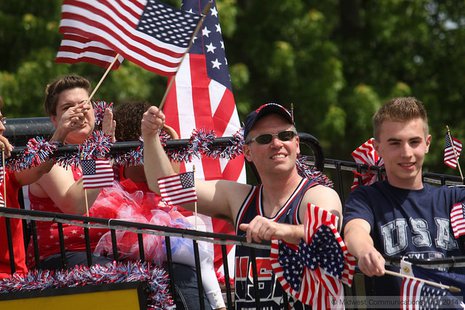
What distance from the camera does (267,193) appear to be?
5.20 meters

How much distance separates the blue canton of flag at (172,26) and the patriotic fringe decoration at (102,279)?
4.33ft

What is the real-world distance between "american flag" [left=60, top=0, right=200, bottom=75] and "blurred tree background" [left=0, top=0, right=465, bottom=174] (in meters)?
7.64

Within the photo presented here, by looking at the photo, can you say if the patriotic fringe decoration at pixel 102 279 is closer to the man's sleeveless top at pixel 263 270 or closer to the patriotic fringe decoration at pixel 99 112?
the man's sleeveless top at pixel 263 270

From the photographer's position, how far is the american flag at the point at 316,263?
4617 millimetres

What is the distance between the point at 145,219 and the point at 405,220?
5.00ft

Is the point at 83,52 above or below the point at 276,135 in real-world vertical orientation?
above


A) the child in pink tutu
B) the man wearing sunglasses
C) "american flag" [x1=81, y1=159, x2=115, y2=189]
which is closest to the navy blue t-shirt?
the man wearing sunglasses

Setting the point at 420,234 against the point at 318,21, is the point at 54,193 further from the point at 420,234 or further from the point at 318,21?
the point at 318,21

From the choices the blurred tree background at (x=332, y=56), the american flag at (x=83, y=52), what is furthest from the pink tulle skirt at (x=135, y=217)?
the blurred tree background at (x=332, y=56)

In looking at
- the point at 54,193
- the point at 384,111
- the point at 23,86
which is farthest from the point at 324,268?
the point at 23,86

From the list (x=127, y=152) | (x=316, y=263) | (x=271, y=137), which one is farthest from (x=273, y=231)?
(x=127, y=152)

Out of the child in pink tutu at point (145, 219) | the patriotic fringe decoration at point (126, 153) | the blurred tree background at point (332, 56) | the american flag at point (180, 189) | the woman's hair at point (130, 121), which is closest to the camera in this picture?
the american flag at point (180, 189)

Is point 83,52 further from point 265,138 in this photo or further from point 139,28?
point 265,138

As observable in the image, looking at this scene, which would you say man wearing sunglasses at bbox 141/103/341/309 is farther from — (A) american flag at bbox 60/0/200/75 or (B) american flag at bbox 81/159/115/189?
(A) american flag at bbox 60/0/200/75
